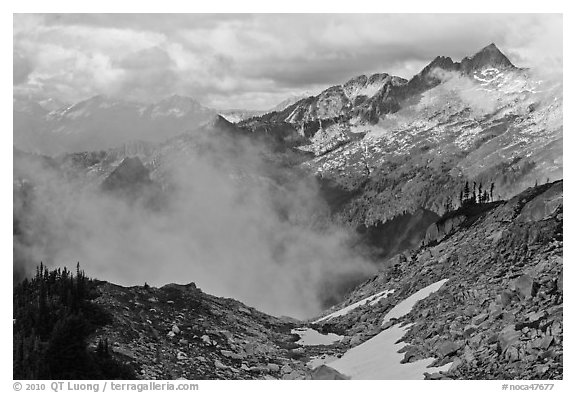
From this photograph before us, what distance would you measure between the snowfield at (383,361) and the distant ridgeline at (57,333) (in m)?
16.8

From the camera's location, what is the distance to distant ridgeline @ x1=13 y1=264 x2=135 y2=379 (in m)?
39.8

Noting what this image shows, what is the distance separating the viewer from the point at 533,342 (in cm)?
3888

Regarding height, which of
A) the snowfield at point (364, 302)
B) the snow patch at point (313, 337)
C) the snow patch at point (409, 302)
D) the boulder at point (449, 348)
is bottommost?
the boulder at point (449, 348)

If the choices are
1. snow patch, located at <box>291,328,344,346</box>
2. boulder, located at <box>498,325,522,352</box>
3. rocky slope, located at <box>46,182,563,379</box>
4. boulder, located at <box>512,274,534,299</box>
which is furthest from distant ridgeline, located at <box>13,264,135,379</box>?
boulder, located at <box>512,274,534,299</box>

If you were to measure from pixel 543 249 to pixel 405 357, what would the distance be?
15.9 metres

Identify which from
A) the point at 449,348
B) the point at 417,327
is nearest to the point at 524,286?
the point at 449,348

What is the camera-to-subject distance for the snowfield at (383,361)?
43.8m

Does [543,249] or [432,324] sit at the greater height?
[543,249]

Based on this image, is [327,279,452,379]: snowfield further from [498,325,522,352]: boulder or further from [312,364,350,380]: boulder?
[498,325,522,352]: boulder

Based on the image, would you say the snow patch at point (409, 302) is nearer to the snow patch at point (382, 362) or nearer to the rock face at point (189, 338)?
the snow patch at point (382, 362)

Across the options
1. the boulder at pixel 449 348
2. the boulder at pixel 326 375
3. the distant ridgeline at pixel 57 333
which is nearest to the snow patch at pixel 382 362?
the boulder at pixel 449 348
